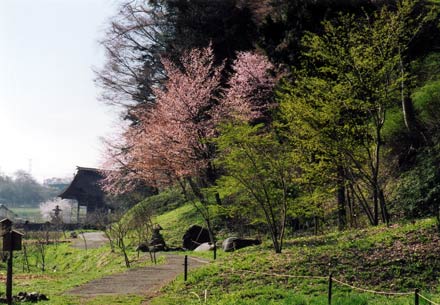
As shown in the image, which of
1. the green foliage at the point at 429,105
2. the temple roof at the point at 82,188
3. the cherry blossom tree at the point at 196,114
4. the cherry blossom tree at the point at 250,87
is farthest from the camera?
the temple roof at the point at 82,188

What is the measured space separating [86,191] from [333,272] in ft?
177

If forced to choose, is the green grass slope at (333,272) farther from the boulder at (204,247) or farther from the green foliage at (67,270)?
the boulder at (204,247)

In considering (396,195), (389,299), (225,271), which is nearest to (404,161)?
(396,195)

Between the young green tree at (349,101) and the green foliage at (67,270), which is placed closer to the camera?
the green foliage at (67,270)

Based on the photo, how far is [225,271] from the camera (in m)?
14.4

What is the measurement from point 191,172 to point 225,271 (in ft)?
46.2

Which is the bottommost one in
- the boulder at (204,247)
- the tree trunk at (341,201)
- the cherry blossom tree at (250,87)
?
the boulder at (204,247)

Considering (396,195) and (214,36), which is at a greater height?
(214,36)

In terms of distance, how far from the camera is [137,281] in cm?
1659

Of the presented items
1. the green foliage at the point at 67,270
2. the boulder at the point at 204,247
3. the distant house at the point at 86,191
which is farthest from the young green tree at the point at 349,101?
the distant house at the point at 86,191

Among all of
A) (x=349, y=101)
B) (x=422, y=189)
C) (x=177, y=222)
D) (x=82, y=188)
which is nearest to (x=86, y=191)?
(x=82, y=188)

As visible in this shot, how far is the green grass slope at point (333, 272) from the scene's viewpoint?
1075cm

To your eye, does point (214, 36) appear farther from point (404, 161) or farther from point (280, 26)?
point (404, 161)

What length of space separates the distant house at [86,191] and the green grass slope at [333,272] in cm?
4925
